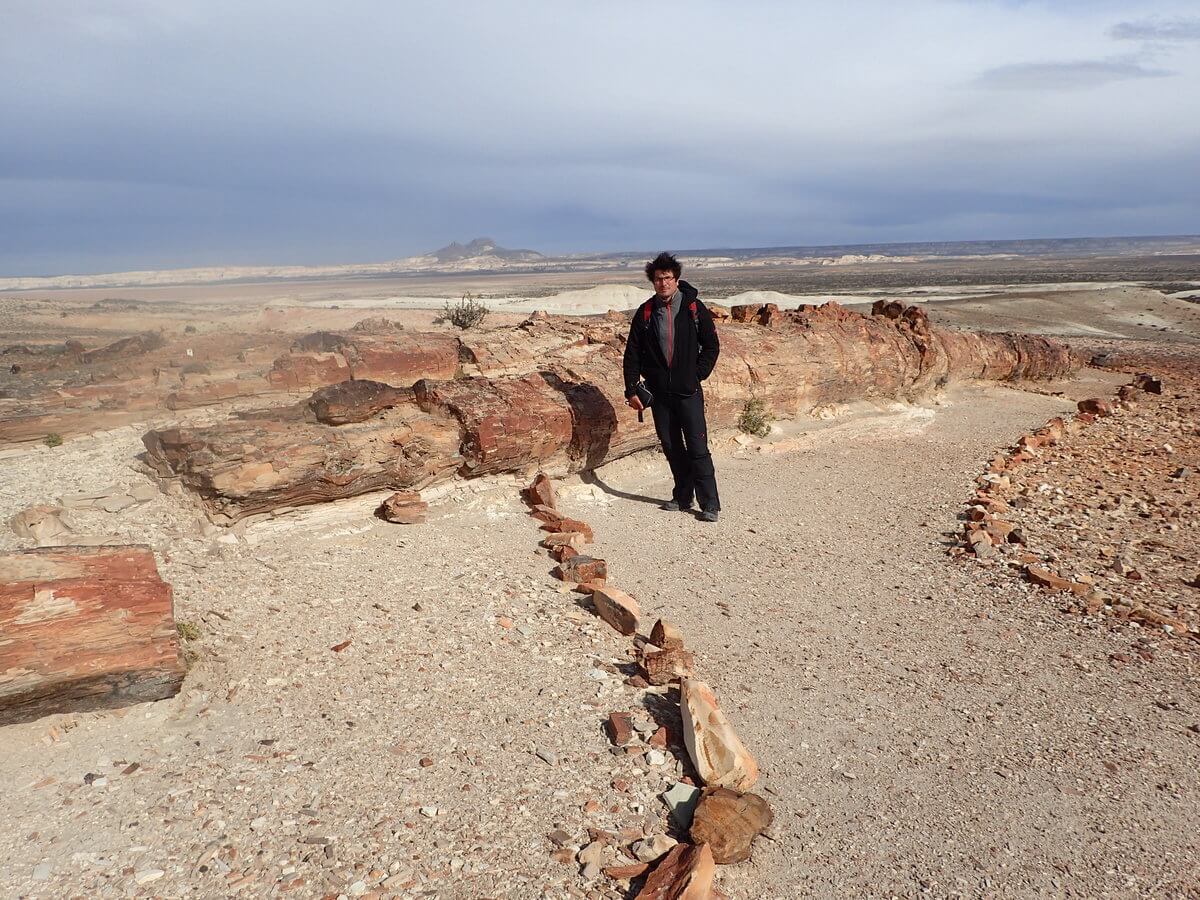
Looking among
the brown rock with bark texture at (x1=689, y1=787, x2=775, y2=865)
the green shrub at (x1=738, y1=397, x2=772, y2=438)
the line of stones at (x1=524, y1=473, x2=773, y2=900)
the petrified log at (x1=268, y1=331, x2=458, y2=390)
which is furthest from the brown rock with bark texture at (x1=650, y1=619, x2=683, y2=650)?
the green shrub at (x1=738, y1=397, x2=772, y2=438)

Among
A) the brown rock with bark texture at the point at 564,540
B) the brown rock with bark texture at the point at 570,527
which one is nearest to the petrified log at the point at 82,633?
the brown rock with bark texture at the point at 564,540

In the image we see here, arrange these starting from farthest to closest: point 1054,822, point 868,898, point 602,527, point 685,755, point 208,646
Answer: point 602,527
point 208,646
point 685,755
point 1054,822
point 868,898

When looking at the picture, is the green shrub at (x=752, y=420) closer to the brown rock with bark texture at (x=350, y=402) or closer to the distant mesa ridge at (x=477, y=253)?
the brown rock with bark texture at (x=350, y=402)

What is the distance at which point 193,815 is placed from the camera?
267 cm

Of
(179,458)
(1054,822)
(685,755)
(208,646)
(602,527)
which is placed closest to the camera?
(1054,822)

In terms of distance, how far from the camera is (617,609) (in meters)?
4.39

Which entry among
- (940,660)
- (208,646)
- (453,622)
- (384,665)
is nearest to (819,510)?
(940,660)

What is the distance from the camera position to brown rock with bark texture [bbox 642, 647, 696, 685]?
3.71 meters

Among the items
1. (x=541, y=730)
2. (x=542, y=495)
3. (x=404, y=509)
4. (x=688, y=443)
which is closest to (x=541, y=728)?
(x=541, y=730)

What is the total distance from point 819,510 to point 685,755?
4.32m

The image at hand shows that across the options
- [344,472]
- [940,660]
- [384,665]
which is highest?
[344,472]

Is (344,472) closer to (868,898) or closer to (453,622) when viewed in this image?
(453,622)

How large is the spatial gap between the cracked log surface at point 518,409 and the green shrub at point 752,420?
11 cm

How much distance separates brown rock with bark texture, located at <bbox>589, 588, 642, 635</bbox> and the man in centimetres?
215
